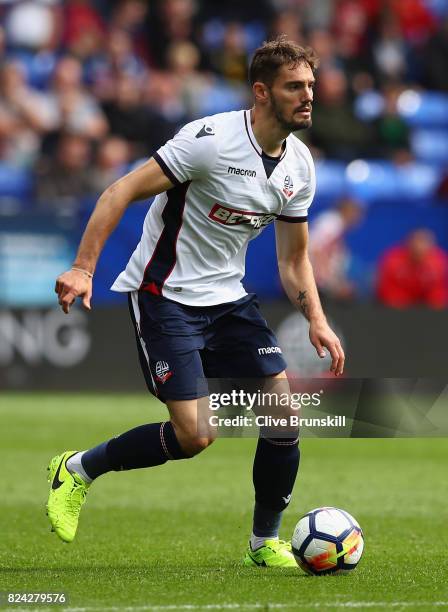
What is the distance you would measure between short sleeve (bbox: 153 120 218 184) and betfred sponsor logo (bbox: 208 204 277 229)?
0.65ft

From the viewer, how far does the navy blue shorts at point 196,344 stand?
6188 mm

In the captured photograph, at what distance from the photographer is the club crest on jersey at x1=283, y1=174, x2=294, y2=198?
6352 millimetres

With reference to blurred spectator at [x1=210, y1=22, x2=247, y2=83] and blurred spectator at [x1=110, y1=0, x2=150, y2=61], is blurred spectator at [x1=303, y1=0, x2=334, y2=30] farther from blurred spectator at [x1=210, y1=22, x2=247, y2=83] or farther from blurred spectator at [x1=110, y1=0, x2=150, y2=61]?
blurred spectator at [x1=110, y1=0, x2=150, y2=61]

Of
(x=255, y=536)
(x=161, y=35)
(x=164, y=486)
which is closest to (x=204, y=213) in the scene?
(x=255, y=536)

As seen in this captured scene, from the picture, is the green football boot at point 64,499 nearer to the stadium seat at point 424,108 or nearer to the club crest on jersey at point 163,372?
the club crest on jersey at point 163,372

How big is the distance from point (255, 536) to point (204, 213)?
1.62 metres

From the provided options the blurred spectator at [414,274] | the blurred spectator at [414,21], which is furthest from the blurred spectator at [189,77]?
the blurred spectator at [414,21]

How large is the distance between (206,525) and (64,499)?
4.98ft

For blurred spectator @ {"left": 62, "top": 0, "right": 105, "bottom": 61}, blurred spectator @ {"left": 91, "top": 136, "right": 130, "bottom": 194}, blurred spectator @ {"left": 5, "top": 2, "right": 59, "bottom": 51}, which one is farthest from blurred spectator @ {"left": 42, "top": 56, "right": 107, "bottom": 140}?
blurred spectator @ {"left": 5, "top": 2, "right": 59, "bottom": 51}

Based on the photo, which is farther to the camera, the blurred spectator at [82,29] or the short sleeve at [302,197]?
the blurred spectator at [82,29]

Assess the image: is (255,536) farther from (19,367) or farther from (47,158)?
(47,158)

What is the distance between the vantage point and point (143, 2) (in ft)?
61.5

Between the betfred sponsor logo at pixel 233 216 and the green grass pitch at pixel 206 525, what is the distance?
1650 millimetres

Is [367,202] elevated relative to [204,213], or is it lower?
lower
